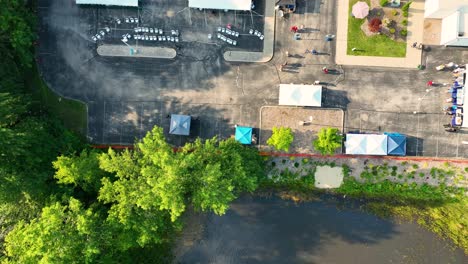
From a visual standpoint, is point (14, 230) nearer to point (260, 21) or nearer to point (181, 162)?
point (181, 162)

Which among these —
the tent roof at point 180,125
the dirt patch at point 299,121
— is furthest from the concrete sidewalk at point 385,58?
the tent roof at point 180,125

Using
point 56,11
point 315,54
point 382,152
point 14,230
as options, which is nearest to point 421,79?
point 382,152

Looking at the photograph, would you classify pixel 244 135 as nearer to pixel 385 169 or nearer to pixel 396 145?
pixel 385 169

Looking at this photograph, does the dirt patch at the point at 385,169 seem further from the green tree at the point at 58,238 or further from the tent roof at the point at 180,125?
the green tree at the point at 58,238

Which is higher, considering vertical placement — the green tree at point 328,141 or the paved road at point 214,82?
the paved road at point 214,82

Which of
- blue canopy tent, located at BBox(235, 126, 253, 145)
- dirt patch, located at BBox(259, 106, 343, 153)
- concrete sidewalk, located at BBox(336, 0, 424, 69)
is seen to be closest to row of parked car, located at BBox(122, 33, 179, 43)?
blue canopy tent, located at BBox(235, 126, 253, 145)

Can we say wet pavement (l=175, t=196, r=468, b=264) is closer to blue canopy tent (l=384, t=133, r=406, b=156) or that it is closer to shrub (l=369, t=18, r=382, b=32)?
blue canopy tent (l=384, t=133, r=406, b=156)
